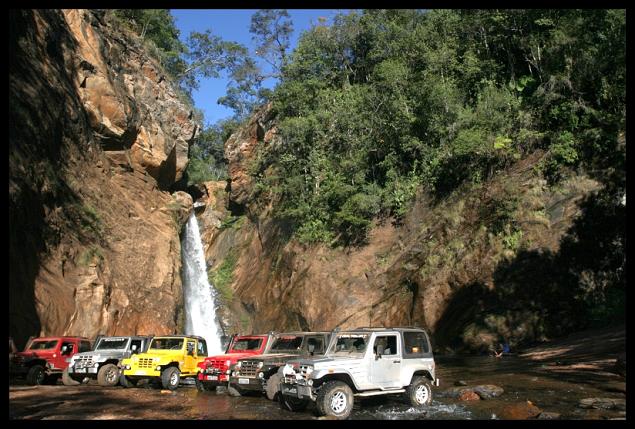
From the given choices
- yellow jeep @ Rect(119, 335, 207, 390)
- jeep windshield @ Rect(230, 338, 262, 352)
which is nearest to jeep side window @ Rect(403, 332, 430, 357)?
jeep windshield @ Rect(230, 338, 262, 352)

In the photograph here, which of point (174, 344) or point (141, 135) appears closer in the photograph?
point (174, 344)

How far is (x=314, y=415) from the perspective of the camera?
984cm

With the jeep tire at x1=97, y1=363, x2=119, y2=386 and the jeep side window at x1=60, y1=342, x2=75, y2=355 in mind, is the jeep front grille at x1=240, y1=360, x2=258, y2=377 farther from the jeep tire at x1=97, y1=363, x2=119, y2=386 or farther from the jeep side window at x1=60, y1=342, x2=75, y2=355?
the jeep side window at x1=60, y1=342, x2=75, y2=355

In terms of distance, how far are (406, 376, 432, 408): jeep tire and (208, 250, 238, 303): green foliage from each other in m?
30.1

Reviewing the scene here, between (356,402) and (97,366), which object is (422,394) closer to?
(356,402)

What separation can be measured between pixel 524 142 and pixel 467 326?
11045 mm

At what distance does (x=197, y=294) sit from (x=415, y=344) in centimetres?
3057

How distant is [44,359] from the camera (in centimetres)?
1571

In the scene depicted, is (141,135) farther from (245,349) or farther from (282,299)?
(245,349)

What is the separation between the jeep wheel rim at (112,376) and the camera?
15.3 metres

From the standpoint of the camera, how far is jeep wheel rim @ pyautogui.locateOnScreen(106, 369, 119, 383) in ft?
50.1

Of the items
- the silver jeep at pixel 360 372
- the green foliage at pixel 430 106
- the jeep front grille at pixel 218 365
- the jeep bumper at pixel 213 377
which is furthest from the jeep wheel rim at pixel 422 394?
the green foliage at pixel 430 106

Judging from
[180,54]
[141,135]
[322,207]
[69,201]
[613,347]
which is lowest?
[613,347]
